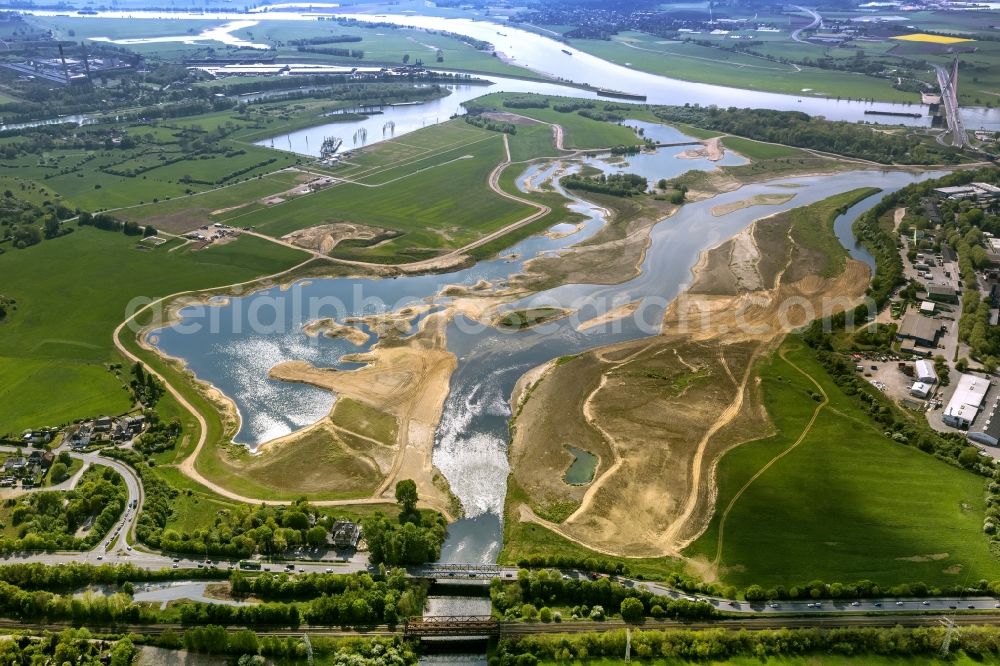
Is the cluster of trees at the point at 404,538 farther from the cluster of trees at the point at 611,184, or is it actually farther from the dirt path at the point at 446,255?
the cluster of trees at the point at 611,184

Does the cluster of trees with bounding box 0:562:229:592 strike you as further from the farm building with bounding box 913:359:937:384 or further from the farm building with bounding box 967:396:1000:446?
the farm building with bounding box 913:359:937:384

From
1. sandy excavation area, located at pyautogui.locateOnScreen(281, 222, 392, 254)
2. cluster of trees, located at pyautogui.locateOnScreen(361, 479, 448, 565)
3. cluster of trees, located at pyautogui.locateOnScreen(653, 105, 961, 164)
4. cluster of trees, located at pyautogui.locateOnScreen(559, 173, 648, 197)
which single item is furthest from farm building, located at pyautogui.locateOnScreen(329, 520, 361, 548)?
cluster of trees, located at pyautogui.locateOnScreen(653, 105, 961, 164)

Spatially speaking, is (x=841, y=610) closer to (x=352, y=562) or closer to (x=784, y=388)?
(x=784, y=388)

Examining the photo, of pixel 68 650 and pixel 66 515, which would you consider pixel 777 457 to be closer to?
pixel 68 650

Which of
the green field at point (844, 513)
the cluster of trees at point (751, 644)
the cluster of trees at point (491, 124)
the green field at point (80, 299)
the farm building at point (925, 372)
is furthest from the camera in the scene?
the cluster of trees at point (491, 124)

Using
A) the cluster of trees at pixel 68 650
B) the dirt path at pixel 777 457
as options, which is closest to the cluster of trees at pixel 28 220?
the cluster of trees at pixel 68 650

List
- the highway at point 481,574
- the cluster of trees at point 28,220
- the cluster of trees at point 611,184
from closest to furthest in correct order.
Answer: the highway at point 481,574
the cluster of trees at point 28,220
the cluster of trees at point 611,184
